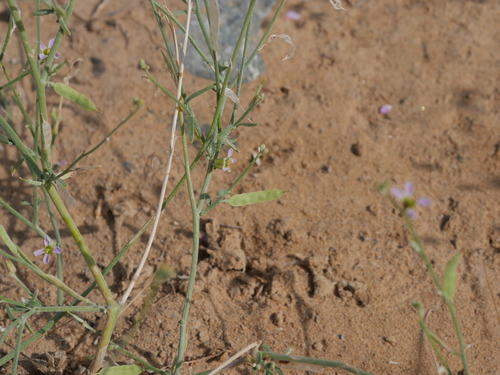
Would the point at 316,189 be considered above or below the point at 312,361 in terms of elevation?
below

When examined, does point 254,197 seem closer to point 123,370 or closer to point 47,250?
point 123,370

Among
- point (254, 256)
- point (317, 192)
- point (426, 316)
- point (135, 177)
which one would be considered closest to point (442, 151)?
point (317, 192)

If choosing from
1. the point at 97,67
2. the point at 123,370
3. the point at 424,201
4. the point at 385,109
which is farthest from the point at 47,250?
the point at 385,109

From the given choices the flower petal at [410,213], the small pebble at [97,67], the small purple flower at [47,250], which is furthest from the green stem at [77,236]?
the small pebble at [97,67]

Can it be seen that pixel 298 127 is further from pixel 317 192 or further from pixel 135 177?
pixel 135 177

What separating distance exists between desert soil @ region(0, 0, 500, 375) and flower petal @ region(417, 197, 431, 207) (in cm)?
3

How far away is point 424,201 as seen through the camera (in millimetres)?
2178

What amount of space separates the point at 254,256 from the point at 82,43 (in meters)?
1.74

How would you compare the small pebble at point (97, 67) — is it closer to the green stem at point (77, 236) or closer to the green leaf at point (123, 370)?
the green stem at point (77, 236)

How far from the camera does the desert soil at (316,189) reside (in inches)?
71.6

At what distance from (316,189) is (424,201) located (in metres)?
0.48

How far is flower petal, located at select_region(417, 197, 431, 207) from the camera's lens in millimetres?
2168

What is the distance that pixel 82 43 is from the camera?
9.56 ft

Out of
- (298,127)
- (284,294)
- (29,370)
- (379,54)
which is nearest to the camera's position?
(29,370)
